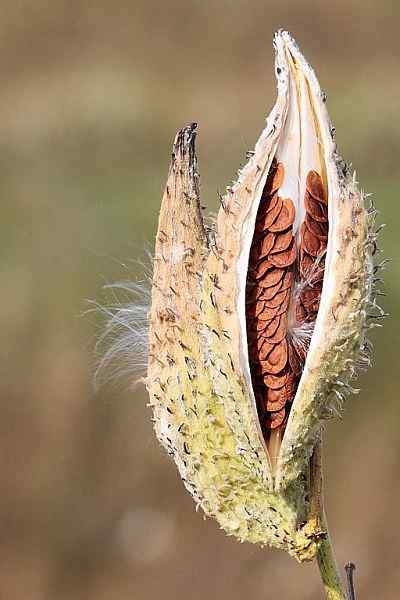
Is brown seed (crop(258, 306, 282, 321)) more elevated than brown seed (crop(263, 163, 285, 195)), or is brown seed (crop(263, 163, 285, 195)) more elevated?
brown seed (crop(263, 163, 285, 195))

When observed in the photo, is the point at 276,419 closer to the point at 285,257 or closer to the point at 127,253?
the point at 285,257

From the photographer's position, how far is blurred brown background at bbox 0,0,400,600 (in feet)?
4.20

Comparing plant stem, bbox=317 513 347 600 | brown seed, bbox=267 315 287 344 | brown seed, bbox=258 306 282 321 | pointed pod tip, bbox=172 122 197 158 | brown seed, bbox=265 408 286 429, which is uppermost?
pointed pod tip, bbox=172 122 197 158

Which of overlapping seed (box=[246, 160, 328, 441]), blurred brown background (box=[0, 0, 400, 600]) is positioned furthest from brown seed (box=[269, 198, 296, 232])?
blurred brown background (box=[0, 0, 400, 600])

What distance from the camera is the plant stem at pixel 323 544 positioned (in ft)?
1.21

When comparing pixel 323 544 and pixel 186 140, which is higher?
pixel 186 140

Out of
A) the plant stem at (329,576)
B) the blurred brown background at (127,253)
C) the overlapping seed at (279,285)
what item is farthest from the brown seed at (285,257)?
the blurred brown background at (127,253)

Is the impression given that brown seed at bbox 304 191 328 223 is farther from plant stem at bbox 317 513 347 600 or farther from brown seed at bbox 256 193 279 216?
plant stem at bbox 317 513 347 600

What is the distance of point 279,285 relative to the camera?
1.16 ft

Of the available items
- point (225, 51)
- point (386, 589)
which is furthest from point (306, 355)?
point (225, 51)

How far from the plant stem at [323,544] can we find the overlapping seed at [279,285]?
0.09 ft

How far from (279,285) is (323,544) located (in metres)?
0.10

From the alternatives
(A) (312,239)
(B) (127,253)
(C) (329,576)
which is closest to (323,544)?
(C) (329,576)

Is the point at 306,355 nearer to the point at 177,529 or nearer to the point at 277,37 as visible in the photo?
the point at 277,37
